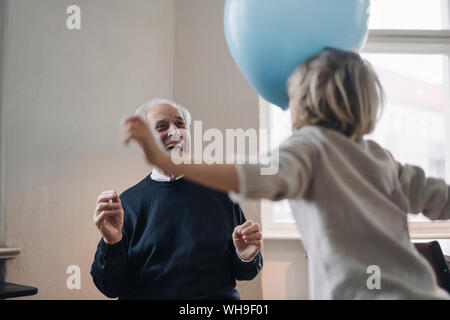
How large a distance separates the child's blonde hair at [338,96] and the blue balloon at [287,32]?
11 cm

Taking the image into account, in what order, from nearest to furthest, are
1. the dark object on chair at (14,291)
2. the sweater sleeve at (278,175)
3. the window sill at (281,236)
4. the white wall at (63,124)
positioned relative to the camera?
1. the sweater sleeve at (278,175)
2. the dark object on chair at (14,291)
3. the white wall at (63,124)
4. the window sill at (281,236)

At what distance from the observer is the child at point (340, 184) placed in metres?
0.72

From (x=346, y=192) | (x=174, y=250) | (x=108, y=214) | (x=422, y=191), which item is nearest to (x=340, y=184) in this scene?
(x=346, y=192)

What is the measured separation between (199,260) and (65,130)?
1.02 meters

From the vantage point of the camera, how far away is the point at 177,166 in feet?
2.33

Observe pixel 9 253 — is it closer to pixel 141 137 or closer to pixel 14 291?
pixel 14 291

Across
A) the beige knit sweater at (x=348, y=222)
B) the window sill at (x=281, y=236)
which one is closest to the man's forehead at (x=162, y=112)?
the beige knit sweater at (x=348, y=222)

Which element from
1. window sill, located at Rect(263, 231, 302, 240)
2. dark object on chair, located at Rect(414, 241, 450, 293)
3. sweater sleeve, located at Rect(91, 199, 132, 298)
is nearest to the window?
window sill, located at Rect(263, 231, 302, 240)

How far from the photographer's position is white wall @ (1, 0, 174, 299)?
1967 mm

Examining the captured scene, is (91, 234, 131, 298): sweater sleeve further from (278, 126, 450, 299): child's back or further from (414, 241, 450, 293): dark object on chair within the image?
(414, 241, 450, 293): dark object on chair

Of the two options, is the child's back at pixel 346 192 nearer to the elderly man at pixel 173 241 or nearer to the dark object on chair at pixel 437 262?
the elderly man at pixel 173 241

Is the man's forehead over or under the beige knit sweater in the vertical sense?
over

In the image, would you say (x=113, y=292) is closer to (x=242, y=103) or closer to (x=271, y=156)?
(x=271, y=156)
